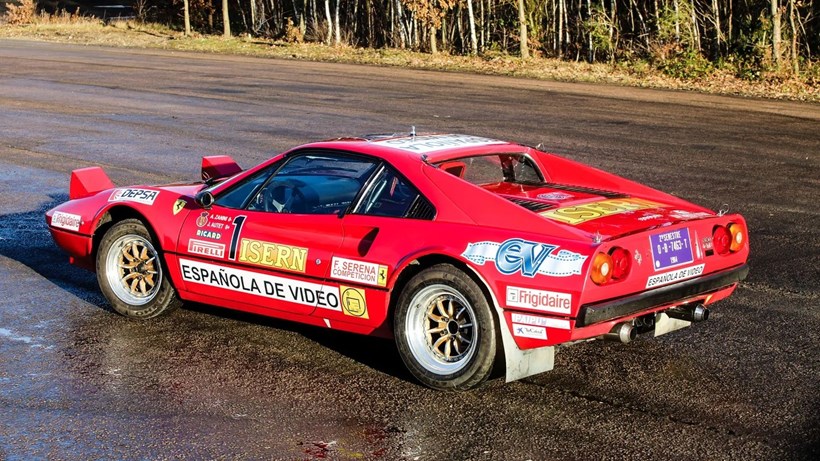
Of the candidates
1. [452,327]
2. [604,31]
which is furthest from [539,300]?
[604,31]

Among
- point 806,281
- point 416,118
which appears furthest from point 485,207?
point 416,118

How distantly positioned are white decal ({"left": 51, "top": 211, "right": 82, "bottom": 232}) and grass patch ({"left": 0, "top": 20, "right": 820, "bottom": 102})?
19055 mm

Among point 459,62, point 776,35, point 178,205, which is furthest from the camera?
point 459,62

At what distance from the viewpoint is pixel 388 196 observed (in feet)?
20.4

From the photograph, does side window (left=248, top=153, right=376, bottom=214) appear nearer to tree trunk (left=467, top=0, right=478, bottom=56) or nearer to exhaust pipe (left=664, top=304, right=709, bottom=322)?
exhaust pipe (left=664, top=304, right=709, bottom=322)

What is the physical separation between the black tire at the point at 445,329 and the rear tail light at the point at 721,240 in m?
1.48

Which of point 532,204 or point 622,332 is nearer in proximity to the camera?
point 622,332

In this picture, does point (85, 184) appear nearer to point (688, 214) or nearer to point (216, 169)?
point (216, 169)

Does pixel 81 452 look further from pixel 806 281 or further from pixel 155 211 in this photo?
pixel 806 281

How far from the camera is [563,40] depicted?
38.8 m

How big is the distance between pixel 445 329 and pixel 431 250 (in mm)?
427

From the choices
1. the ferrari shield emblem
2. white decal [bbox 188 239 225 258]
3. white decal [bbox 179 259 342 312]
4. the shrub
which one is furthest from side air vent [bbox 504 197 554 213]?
the shrub

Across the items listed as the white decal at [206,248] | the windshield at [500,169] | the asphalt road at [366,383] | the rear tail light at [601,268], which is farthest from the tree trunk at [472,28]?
the rear tail light at [601,268]

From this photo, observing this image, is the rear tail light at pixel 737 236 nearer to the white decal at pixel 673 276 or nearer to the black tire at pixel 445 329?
the white decal at pixel 673 276
